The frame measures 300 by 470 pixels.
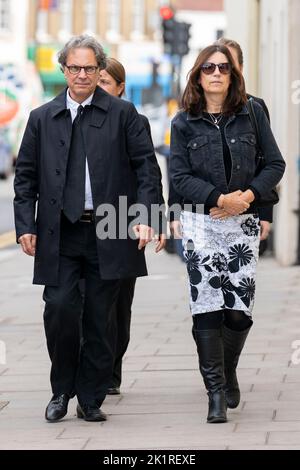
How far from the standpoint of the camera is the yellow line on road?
65.0 ft

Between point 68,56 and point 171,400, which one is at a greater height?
point 68,56

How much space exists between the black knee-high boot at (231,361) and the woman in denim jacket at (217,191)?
3.5 inches

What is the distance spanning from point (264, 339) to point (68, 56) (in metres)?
3.34

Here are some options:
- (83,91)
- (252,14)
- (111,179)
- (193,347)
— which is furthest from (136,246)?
(252,14)

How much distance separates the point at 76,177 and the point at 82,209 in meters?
0.17

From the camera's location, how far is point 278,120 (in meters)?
15.6

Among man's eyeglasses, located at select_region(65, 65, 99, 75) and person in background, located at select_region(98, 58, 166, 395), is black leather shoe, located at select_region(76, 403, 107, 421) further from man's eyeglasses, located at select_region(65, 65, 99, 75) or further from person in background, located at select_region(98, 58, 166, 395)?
man's eyeglasses, located at select_region(65, 65, 99, 75)

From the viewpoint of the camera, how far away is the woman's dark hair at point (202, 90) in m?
7.00

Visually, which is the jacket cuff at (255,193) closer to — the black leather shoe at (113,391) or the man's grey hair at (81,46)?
the man's grey hair at (81,46)

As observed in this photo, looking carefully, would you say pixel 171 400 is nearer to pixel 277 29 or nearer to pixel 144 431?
pixel 144 431

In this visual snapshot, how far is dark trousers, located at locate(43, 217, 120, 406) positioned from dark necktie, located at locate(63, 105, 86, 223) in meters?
0.08

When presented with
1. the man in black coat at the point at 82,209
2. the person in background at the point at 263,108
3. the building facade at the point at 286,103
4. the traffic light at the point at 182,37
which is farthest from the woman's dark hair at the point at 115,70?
the traffic light at the point at 182,37

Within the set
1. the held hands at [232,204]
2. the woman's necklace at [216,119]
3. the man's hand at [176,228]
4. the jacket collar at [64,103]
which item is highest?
the jacket collar at [64,103]

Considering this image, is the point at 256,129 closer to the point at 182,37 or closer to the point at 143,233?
the point at 143,233
